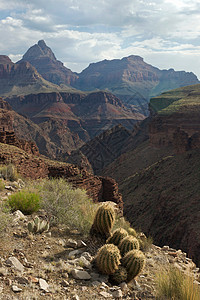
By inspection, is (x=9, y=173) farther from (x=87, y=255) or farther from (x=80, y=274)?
(x=80, y=274)

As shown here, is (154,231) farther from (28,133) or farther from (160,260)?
(28,133)

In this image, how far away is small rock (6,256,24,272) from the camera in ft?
15.2

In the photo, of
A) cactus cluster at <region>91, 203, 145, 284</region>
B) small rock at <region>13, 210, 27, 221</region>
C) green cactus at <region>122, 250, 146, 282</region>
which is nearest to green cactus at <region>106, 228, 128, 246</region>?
cactus cluster at <region>91, 203, 145, 284</region>

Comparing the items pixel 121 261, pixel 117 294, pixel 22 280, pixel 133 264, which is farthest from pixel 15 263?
pixel 133 264

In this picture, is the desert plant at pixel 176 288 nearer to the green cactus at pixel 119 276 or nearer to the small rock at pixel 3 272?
the green cactus at pixel 119 276

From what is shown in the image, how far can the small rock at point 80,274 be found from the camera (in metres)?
4.94

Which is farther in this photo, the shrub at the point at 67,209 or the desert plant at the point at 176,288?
the shrub at the point at 67,209

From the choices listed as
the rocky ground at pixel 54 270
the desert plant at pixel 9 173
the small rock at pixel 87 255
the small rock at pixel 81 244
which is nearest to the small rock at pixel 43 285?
the rocky ground at pixel 54 270

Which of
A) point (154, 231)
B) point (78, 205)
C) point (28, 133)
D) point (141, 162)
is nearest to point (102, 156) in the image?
point (141, 162)

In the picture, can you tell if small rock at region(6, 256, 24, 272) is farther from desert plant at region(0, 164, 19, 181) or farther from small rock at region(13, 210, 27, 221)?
desert plant at region(0, 164, 19, 181)

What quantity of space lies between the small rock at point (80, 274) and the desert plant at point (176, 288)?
51.9 inches

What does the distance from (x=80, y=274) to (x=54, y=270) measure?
1.57 feet

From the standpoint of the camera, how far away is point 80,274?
4.98m

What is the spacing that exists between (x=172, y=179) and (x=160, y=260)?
2920 cm
